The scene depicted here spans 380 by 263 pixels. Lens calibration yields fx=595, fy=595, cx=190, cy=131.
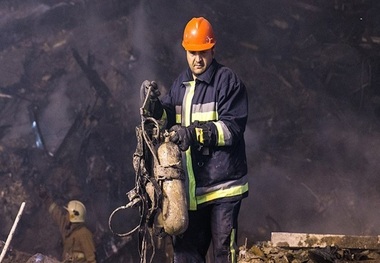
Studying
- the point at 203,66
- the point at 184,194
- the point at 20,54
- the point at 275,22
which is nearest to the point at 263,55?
the point at 275,22

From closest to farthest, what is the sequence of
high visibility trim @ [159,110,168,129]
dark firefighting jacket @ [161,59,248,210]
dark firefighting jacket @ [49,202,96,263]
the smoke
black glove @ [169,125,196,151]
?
black glove @ [169,125,196,151], dark firefighting jacket @ [161,59,248,210], high visibility trim @ [159,110,168,129], dark firefighting jacket @ [49,202,96,263], the smoke

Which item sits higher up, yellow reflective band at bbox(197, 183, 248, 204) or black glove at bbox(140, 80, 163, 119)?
black glove at bbox(140, 80, 163, 119)

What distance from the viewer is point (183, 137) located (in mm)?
4414

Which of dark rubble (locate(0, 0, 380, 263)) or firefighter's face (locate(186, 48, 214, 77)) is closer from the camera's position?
firefighter's face (locate(186, 48, 214, 77))

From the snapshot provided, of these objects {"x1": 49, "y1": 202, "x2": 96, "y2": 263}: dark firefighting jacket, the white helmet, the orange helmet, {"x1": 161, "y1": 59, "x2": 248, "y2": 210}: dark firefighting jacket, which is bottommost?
{"x1": 49, "y1": 202, "x2": 96, "y2": 263}: dark firefighting jacket

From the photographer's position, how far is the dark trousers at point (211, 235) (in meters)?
4.65

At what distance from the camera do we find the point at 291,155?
9.95 metres

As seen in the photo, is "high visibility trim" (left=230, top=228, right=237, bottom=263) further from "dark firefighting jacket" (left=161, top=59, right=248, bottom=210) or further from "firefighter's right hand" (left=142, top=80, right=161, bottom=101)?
"firefighter's right hand" (left=142, top=80, right=161, bottom=101)

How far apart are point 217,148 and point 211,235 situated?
0.74 metres

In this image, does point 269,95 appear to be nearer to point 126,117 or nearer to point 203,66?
point 126,117

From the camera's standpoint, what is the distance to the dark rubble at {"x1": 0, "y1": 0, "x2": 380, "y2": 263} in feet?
32.1

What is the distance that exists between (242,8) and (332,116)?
7.76ft

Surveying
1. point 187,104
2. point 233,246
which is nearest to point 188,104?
point 187,104

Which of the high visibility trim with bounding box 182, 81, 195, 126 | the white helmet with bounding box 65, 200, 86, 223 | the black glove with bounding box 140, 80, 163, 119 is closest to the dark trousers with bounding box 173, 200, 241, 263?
the high visibility trim with bounding box 182, 81, 195, 126
